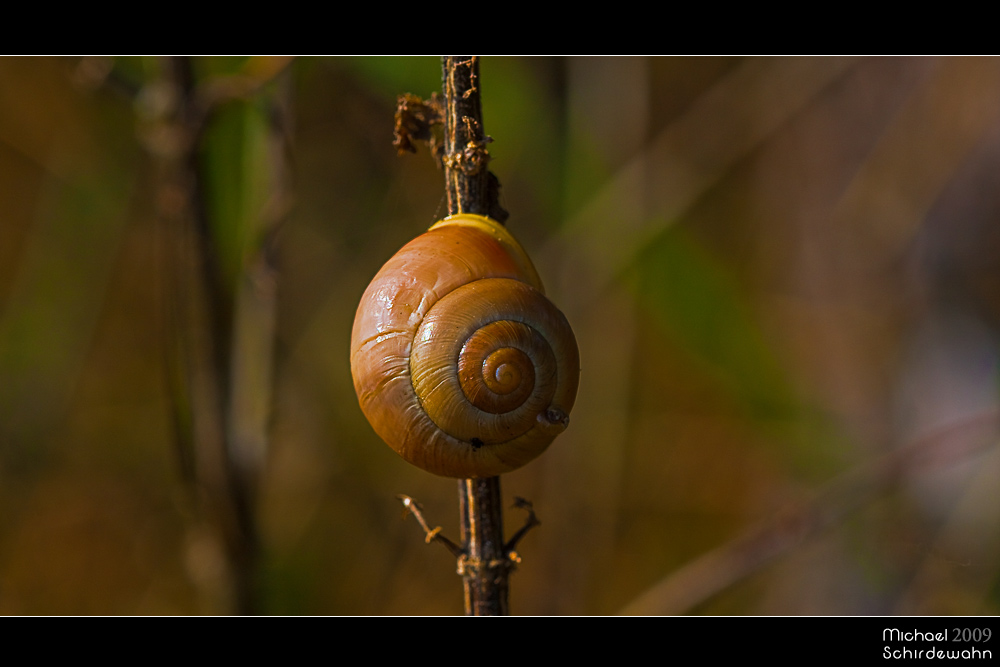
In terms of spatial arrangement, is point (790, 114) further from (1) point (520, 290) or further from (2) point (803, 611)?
(1) point (520, 290)

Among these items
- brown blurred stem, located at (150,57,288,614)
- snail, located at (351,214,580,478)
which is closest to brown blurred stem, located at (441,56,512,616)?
snail, located at (351,214,580,478)

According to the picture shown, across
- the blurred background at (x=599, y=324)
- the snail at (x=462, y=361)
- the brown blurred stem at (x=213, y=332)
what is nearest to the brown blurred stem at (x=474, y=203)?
the snail at (x=462, y=361)

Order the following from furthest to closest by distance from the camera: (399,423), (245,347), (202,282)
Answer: (245,347) → (202,282) → (399,423)

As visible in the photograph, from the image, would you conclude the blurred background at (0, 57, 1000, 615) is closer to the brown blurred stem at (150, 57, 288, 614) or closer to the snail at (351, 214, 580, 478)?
the brown blurred stem at (150, 57, 288, 614)

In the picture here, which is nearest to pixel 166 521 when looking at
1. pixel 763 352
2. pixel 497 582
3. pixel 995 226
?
pixel 497 582

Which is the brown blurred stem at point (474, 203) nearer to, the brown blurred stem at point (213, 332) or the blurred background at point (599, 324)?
the brown blurred stem at point (213, 332)

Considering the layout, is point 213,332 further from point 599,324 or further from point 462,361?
point 599,324

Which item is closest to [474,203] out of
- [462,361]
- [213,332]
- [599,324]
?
[462,361]
